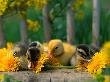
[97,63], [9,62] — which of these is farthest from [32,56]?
[97,63]

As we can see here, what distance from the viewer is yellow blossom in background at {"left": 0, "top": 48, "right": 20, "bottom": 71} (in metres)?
4.64

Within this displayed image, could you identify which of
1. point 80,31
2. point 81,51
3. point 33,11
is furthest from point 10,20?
point 81,51

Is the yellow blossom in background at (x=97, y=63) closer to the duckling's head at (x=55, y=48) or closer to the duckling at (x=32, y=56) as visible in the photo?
the duckling at (x=32, y=56)

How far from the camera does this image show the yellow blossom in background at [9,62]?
4638 mm

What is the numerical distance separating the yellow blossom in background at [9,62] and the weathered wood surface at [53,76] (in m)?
0.07

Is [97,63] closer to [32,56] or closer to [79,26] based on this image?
[32,56]

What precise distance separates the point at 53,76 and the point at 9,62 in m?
0.40

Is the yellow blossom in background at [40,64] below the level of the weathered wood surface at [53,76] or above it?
above

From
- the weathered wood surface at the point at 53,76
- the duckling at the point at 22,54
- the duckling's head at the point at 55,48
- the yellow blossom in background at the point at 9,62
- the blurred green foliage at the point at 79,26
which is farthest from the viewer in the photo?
the blurred green foliage at the point at 79,26

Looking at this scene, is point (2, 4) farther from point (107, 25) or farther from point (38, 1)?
point (107, 25)

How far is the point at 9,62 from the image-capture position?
4660 mm

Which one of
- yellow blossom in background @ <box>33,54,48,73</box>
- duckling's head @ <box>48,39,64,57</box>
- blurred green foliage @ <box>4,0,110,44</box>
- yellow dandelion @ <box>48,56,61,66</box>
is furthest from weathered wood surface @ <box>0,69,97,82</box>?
blurred green foliage @ <box>4,0,110,44</box>

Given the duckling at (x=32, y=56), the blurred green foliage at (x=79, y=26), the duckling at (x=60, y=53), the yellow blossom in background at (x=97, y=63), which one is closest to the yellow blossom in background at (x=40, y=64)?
the duckling at (x=32, y=56)

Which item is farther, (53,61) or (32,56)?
(53,61)
